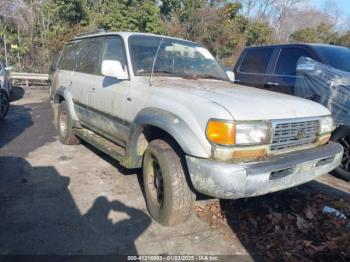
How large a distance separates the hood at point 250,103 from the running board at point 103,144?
1059 mm

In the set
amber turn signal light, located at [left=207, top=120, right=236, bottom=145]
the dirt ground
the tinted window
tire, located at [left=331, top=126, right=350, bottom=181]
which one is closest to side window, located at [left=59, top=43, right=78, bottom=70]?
the tinted window

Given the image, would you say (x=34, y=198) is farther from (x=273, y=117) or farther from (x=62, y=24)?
(x=62, y=24)

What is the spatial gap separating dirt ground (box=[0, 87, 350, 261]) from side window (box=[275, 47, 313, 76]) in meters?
2.15

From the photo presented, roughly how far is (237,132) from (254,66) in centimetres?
437

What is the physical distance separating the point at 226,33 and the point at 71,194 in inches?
844

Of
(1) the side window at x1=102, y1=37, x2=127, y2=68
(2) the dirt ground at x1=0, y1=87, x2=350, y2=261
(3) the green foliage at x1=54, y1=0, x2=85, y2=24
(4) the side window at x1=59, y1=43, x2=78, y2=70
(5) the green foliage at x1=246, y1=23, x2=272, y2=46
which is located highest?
(3) the green foliage at x1=54, y1=0, x2=85, y2=24

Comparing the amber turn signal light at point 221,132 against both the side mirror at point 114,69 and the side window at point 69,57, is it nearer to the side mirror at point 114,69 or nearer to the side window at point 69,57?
the side mirror at point 114,69

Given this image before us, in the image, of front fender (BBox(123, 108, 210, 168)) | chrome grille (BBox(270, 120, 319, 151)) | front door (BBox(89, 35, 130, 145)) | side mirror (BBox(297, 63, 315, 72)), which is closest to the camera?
front fender (BBox(123, 108, 210, 168))

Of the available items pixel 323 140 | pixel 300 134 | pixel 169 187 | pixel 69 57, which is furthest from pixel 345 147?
pixel 69 57

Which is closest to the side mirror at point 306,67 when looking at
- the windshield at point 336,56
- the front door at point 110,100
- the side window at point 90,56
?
the windshield at point 336,56

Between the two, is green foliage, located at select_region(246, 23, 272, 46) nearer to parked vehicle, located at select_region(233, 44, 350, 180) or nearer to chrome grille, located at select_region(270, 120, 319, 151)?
parked vehicle, located at select_region(233, 44, 350, 180)

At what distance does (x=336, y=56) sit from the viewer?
5895mm

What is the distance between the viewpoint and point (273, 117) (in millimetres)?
3135

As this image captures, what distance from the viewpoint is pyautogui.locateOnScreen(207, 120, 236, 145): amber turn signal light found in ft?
9.57
